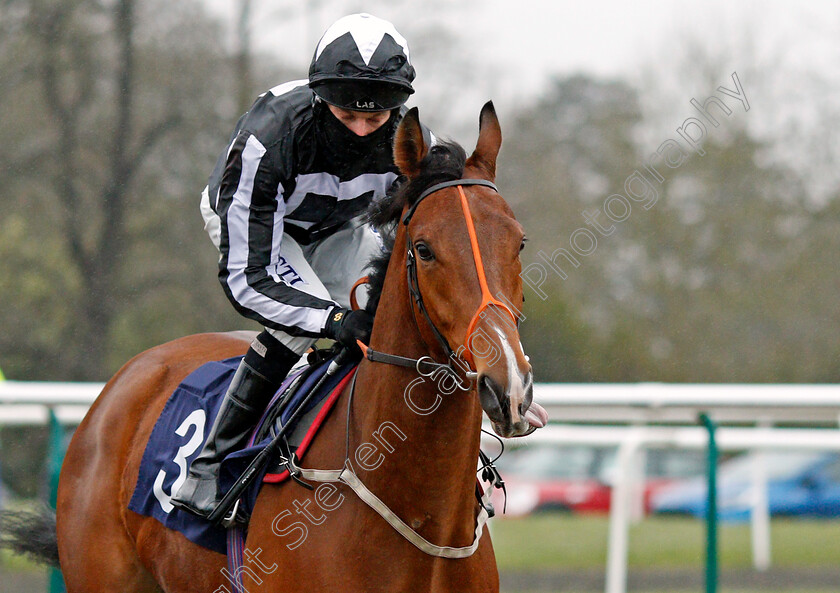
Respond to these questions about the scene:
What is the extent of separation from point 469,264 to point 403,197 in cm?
40

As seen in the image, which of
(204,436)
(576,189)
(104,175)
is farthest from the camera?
(576,189)

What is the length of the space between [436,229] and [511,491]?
11.9 metres

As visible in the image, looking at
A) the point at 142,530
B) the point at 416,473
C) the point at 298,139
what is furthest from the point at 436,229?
the point at 142,530

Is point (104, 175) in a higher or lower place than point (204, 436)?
higher

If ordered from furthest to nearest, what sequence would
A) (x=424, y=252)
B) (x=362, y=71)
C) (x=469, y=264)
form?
(x=362, y=71) → (x=424, y=252) → (x=469, y=264)

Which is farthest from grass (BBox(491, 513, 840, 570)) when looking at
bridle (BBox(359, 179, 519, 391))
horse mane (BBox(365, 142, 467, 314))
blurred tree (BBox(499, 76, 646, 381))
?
bridle (BBox(359, 179, 519, 391))

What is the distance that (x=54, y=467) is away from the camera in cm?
470

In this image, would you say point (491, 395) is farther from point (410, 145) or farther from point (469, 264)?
point (410, 145)

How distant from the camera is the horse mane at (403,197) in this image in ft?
7.90

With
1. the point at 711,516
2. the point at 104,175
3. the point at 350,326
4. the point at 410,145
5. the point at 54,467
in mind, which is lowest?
the point at 54,467

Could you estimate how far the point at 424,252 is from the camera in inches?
89.4

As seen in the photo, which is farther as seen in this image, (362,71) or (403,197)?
(362,71)

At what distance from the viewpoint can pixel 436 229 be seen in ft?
7.37

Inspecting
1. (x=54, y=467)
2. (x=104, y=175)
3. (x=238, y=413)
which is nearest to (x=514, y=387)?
(x=238, y=413)
